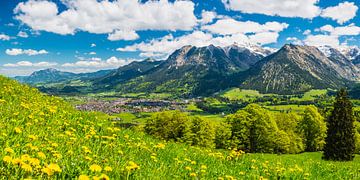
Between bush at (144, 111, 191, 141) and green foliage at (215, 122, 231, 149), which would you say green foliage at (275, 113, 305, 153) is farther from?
bush at (144, 111, 191, 141)

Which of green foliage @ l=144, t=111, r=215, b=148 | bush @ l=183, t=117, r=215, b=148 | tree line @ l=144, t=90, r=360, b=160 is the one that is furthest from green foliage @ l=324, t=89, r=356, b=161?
bush @ l=183, t=117, r=215, b=148

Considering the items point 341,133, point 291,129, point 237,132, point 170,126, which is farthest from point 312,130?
point 170,126

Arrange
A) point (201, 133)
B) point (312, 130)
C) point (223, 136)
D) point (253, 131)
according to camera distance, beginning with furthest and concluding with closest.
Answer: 1. point (312, 130)
2. point (223, 136)
3. point (201, 133)
4. point (253, 131)

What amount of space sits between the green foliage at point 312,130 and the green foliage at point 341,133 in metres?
27.2

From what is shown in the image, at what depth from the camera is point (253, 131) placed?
73.1m

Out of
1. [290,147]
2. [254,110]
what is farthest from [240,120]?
[290,147]

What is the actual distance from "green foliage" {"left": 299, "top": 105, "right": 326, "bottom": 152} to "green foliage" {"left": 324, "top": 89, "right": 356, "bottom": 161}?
89.3 feet

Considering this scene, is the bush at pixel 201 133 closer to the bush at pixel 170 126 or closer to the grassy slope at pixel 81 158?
the bush at pixel 170 126

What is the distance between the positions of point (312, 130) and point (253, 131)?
2092 centimetres

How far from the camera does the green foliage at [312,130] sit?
8388 cm

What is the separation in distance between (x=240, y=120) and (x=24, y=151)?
67.9 m

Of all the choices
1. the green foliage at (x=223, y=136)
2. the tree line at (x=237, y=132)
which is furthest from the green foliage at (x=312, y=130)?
the green foliage at (x=223, y=136)

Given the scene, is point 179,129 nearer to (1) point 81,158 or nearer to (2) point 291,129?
(2) point 291,129

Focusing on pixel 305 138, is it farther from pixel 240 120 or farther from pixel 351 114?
pixel 351 114
